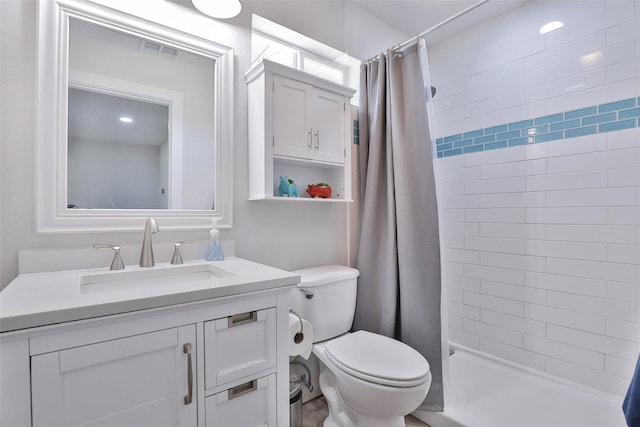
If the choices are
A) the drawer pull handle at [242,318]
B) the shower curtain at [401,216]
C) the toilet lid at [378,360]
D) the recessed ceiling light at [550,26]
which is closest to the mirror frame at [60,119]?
the drawer pull handle at [242,318]

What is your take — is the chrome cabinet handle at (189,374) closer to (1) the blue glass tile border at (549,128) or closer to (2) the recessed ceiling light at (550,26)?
(1) the blue glass tile border at (549,128)

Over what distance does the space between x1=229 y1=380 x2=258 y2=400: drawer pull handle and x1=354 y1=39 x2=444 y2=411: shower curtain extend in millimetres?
988

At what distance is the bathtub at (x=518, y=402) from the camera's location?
4.85 ft

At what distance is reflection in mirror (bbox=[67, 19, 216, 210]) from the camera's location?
1201 millimetres

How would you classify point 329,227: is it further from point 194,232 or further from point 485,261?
point 485,261

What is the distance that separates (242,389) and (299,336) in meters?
0.41

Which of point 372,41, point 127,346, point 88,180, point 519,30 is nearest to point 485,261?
point 519,30

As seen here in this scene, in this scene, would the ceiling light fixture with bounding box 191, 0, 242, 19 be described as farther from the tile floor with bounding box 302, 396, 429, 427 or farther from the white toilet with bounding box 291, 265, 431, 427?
the tile floor with bounding box 302, 396, 429, 427

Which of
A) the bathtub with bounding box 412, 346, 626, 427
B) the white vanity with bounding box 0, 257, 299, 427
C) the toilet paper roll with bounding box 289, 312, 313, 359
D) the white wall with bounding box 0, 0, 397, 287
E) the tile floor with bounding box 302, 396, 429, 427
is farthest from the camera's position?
the tile floor with bounding box 302, 396, 429, 427

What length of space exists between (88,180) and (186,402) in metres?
0.93

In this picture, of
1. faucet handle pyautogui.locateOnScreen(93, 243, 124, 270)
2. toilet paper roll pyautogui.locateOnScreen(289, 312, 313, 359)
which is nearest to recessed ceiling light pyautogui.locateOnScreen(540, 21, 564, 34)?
toilet paper roll pyautogui.locateOnScreen(289, 312, 313, 359)

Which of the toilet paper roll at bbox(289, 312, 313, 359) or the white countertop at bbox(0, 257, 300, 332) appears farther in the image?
the toilet paper roll at bbox(289, 312, 313, 359)

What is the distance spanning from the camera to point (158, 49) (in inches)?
53.9

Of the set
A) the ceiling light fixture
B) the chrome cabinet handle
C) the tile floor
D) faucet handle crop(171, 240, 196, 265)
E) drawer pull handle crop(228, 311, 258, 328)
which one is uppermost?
the ceiling light fixture
